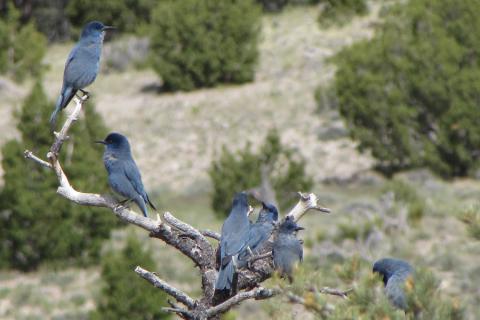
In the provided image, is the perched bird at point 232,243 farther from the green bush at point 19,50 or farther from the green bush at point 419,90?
the green bush at point 19,50

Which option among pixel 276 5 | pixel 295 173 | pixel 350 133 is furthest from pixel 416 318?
pixel 276 5

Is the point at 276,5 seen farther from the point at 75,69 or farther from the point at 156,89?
the point at 75,69

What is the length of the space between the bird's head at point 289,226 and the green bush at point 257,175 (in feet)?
56.7

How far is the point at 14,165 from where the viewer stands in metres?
22.6

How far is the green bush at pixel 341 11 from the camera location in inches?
1564

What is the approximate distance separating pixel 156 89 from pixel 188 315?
101 ft

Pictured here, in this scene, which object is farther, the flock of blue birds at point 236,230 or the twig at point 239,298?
the flock of blue birds at point 236,230

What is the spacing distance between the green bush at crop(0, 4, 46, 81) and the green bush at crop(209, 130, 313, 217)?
1539 centimetres

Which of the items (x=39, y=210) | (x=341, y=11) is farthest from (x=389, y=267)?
(x=341, y=11)

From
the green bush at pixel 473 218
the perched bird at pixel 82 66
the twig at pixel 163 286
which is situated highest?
the green bush at pixel 473 218

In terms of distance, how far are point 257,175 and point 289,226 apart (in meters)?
18.3

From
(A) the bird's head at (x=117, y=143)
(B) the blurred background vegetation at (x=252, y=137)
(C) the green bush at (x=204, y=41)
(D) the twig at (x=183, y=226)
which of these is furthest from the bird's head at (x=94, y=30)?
(C) the green bush at (x=204, y=41)

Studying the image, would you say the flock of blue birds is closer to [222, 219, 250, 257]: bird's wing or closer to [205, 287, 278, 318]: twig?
[222, 219, 250, 257]: bird's wing

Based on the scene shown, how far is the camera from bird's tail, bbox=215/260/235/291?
22.3ft
